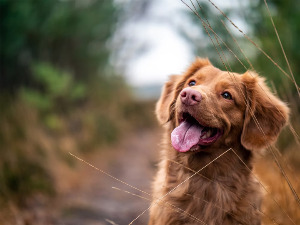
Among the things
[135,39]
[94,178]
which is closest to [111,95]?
[135,39]

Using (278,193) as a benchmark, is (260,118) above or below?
above

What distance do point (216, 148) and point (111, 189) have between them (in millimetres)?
3619

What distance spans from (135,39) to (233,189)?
9.25m

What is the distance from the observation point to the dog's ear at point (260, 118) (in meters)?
2.70

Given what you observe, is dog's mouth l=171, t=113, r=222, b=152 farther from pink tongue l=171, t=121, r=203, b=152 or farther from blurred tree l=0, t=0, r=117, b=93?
blurred tree l=0, t=0, r=117, b=93

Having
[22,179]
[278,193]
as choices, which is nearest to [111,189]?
[22,179]

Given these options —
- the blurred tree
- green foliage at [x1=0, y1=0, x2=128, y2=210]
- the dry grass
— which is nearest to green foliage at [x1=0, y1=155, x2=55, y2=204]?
green foliage at [x1=0, y1=0, x2=128, y2=210]

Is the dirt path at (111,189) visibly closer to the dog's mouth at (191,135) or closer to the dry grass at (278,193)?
the dog's mouth at (191,135)

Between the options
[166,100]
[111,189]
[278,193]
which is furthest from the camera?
[111,189]

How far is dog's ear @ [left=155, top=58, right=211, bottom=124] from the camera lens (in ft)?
10.2

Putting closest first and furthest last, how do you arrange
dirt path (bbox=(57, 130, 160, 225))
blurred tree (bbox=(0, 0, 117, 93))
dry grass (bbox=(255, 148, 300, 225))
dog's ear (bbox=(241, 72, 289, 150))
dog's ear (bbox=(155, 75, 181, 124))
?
dog's ear (bbox=(241, 72, 289, 150))
dry grass (bbox=(255, 148, 300, 225))
dog's ear (bbox=(155, 75, 181, 124))
dirt path (bbox=(57, 130, 160, 225))
blurred tree (bbox=(0, 0, 117, 93))

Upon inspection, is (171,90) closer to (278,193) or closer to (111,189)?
(278,193)

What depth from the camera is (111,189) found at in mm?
6016

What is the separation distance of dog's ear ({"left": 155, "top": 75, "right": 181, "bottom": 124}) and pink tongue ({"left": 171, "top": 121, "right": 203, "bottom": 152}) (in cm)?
40
